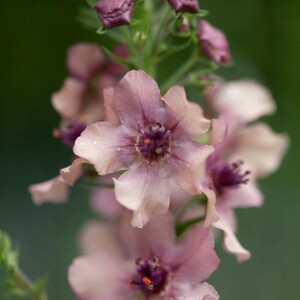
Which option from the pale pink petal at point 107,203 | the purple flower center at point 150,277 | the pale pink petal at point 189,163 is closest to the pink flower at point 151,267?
the purple flower center at point 150,277

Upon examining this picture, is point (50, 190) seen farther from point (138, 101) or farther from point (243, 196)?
point (243, 196)

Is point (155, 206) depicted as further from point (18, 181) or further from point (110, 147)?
point (18, 181)

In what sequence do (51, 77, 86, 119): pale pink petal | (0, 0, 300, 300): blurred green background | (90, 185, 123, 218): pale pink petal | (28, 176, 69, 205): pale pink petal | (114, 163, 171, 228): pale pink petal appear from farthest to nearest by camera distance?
(0, 0, 300, 300): blurred green background, (90, 185, 123, 218): pale pink petal, (51, 77, 86, 119): pale pink petal, (28, 176, 69, 205): pale pink petal, (114, 163, 171, 228): pale pink petal

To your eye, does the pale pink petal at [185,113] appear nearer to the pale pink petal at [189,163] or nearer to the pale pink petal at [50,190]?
the pale pink petal at [189,163]

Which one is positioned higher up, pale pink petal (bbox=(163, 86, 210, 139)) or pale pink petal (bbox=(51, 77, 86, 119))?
pale pink petal (bbox=(163, 86, 210, 139))

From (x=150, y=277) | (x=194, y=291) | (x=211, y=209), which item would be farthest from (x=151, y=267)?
(x=211, y=209)

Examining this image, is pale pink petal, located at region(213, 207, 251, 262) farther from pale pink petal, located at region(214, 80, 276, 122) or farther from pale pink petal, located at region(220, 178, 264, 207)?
pale pink petal, located at region(214, 80, 276, 122)

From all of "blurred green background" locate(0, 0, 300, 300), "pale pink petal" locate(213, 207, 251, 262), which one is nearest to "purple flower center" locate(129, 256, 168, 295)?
"pale pink petal" locate(213, 207, 251, 262)
